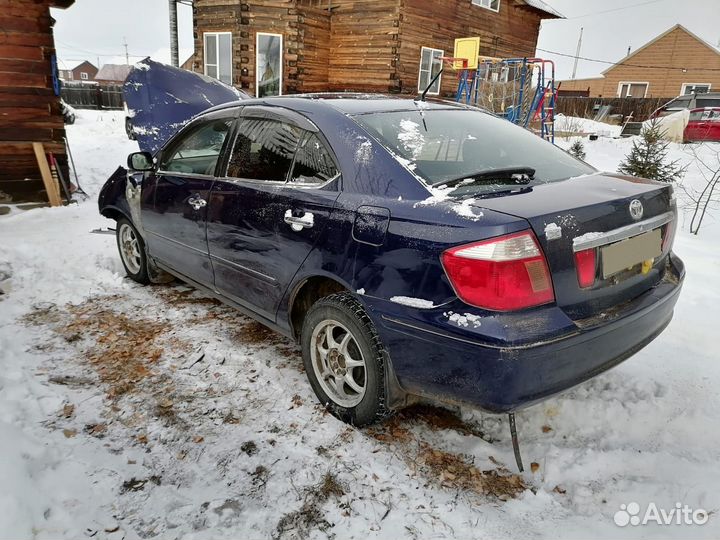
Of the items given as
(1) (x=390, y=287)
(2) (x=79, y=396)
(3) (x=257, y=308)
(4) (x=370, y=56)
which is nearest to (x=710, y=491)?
(1) (x=390, y=287)

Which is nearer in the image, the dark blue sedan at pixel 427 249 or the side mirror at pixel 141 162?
the dark blue sedan at pixel 427 249

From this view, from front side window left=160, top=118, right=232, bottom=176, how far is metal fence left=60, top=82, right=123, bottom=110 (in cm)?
2891

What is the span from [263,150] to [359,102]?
0.67m

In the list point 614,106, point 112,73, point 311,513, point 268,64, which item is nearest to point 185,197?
point 311,513

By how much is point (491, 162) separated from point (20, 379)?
304 cm

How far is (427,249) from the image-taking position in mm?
2020

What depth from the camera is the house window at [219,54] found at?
50.2 ft

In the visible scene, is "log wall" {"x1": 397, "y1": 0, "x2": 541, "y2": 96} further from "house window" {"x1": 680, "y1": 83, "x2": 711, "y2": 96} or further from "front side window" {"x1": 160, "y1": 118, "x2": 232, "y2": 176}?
"house window" {"x1": 680, "y1": 83, "x2": 711, "y2": 96}

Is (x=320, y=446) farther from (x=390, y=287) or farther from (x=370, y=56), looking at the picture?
(x=370, y=56)

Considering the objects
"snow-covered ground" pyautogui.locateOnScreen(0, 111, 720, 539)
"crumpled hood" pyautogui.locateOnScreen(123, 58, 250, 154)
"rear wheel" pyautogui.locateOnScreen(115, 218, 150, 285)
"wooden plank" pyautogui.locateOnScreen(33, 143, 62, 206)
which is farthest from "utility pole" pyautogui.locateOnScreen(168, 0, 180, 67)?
"snow-covered ground" pyautogui.locateOnScreen(0, 111, 720, 539)

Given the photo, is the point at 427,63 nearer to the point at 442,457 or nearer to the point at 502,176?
the point at 502,176

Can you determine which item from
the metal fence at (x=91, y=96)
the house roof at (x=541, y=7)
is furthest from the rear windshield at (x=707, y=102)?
the metal fence at (x=91, y=96)

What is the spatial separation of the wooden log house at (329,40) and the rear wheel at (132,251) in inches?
467

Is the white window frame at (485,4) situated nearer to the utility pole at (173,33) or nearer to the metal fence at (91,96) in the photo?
the utility pole at (173,33)
